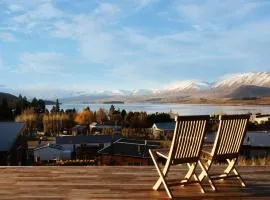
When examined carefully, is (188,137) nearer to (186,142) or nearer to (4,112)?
(186,142)

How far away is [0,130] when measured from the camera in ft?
91.3

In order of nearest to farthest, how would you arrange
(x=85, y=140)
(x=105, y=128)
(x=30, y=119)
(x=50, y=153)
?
1. (x=50, y=153)
2. (x=85, y=140)
3. (x=105, y=128)
4. (x=30, y=119)

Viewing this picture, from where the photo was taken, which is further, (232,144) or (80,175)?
(80,175)

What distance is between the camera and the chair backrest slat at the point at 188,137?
185 inches

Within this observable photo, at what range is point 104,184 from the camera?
17.3ft

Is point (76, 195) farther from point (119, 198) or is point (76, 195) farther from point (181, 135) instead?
point (181, 135)

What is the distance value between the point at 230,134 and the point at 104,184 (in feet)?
4.80

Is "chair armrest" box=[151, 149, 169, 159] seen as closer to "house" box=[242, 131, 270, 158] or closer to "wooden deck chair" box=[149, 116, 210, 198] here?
"wooden deck chair" box=[149, 116, 210, 198]

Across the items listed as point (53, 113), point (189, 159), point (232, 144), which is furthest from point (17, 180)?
point (53, 113)

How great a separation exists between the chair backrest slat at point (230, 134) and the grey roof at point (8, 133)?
21083 millimetres

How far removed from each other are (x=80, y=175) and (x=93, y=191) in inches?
39.4

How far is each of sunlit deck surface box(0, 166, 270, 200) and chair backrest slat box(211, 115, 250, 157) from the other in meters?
0.40

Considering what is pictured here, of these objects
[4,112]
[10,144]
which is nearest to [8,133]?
[10,144]

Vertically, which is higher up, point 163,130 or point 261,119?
point 261,119
